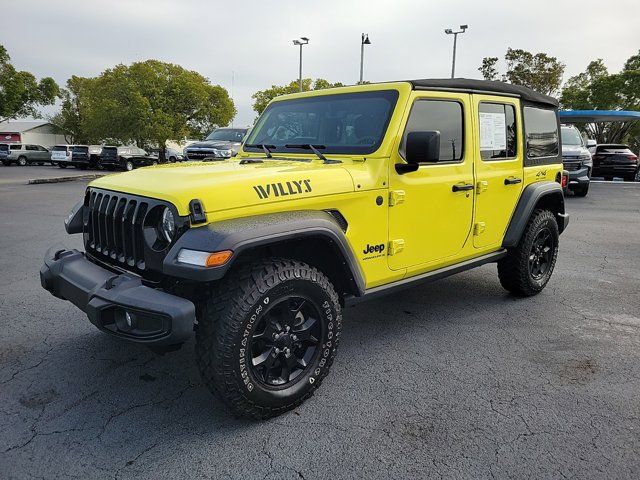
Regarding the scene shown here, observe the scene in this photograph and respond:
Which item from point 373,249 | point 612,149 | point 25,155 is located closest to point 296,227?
point 373,249

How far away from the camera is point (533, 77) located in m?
37.4

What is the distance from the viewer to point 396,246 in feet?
10.5

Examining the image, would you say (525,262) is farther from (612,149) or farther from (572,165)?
(612,149)

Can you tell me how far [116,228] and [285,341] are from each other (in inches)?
45.9

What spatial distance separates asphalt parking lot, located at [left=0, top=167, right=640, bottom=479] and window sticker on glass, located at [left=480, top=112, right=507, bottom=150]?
1451 millimetres

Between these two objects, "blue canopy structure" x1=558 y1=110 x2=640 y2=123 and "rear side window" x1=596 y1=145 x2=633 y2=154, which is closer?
"rear side window" x1=596 y1=145 x2=633 y2=154

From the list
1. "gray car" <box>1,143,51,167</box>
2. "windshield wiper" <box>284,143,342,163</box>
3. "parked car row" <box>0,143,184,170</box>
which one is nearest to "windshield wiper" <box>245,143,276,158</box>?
"windshield wiper" <box>284,143,342,163</box>

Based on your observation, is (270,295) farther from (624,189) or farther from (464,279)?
(624,189)

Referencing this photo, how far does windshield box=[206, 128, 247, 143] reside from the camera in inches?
662

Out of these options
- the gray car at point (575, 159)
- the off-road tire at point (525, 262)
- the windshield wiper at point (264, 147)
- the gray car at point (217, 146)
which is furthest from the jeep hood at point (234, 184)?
the gray car at point (217, 146)

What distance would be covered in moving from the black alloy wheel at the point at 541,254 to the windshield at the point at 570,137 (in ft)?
31.7

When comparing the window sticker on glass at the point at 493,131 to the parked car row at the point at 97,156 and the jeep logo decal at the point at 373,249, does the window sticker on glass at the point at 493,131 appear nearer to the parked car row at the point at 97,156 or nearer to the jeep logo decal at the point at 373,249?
the jeep logo decal at the point at 373,249

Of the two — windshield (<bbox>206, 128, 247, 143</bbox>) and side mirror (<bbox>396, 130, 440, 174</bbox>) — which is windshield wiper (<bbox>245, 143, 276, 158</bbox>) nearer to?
side mirror (<bbox>396, 130, 440, 174</bbox>)

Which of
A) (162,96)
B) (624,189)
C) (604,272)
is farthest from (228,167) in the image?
(162,96)
